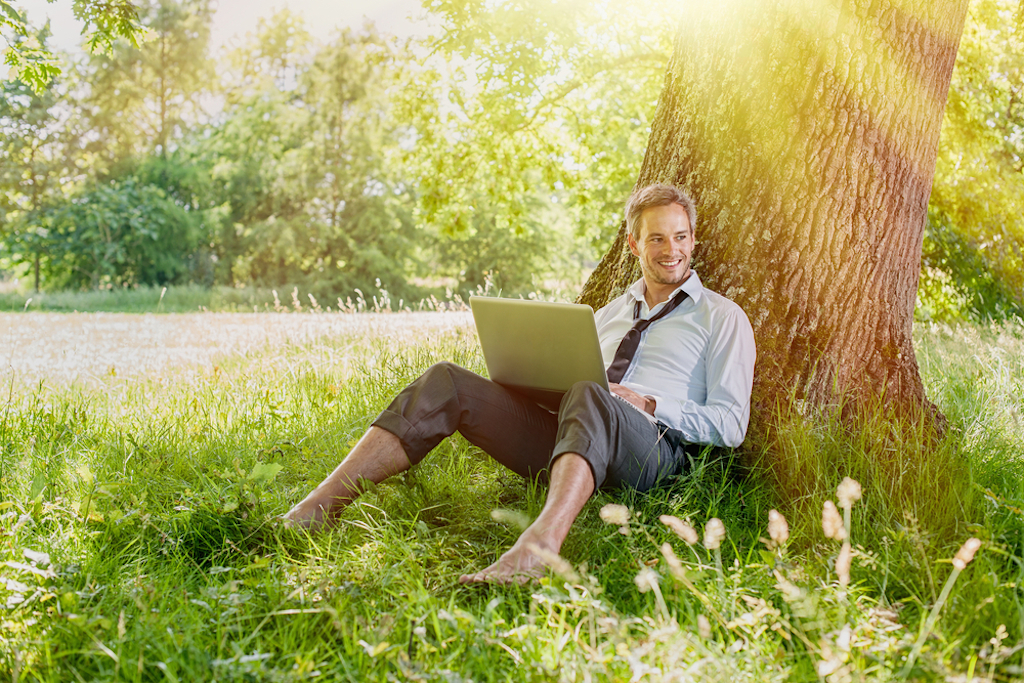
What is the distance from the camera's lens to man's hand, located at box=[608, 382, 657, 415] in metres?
3.03

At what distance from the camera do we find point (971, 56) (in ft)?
26.8

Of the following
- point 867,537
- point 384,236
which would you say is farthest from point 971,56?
point 384,236

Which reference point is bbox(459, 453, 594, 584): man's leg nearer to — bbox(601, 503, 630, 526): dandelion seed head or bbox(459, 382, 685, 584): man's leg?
bbox(459, 382, 685, 584): man's leg

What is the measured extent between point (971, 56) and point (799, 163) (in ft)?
21.1

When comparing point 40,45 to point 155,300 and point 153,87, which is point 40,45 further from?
point 153,87

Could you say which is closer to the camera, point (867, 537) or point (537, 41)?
point (867, 537)

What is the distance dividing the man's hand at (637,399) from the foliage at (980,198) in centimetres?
709

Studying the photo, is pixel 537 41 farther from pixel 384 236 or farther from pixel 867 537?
pixel 384 236

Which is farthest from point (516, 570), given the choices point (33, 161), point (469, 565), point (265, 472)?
point (33, 161)

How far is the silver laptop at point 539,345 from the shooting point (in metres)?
2.78

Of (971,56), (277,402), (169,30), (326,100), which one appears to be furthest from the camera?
(169,30)

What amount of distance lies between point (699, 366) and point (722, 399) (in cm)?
24

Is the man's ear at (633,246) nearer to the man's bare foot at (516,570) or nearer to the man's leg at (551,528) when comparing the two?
the man's leg at (551,528)

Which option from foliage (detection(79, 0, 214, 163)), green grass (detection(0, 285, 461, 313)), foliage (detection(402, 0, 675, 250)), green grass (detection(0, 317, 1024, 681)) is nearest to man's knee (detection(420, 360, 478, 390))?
green grass (detection(0, 317, 1024, 681))
